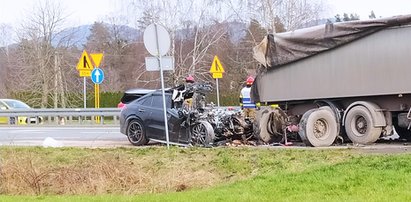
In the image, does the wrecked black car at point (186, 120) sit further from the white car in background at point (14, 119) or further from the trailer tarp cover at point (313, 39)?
the white car in background at point (14, 119)

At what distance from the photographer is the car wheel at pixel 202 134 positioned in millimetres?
13941

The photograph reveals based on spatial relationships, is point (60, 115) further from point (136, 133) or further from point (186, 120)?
point (186, 120)

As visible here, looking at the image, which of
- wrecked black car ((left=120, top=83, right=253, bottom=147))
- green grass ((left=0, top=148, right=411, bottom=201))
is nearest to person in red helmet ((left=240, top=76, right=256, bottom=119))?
wrecked black car ((left=120, top=83, right=253, bottom=147))

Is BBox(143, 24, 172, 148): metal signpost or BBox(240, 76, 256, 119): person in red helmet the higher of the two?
BBox(143, 24, 172, 148): metal signpost

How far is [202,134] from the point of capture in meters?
14.1

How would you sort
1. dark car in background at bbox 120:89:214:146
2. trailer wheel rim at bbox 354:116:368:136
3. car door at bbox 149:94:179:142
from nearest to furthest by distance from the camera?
trailer wheel rim at bbox 354:116:368:136 → dark car in background at bbox 120:89:214:146 → car door at bbox 149:94:179:142

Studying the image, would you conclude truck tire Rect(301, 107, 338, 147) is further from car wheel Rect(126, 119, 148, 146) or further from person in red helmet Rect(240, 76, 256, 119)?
car wheel Rect(126, 119, 148, 146)

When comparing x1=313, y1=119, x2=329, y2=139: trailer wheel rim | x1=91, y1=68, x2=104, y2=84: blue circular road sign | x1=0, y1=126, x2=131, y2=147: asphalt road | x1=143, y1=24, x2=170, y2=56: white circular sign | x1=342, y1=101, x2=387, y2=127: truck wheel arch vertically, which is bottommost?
x1=0, y1=126, x2=131, y2=147: asphalt road

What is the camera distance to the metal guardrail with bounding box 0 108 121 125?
92.2ft

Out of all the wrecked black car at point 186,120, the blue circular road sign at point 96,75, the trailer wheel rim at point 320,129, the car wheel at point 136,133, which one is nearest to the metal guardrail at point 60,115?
the blue circular road sign at point 96,75

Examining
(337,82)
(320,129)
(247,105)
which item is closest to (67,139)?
(247,105)

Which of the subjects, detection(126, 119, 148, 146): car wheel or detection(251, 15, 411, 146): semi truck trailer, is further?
detection(126, 119, 148, 146): car wheel

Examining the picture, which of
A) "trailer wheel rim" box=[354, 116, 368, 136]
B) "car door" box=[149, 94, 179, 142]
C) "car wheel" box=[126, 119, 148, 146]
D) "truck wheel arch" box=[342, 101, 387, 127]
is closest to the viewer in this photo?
"truck wheel arch" box=[342, 101, 387, 127]

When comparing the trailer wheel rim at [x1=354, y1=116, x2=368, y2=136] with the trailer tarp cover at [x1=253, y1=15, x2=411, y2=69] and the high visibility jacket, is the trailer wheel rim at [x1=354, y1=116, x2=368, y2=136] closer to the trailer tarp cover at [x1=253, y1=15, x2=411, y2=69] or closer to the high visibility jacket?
the trailer tarp cover at [x1=253, y1=15, x2=411, y2=69]
